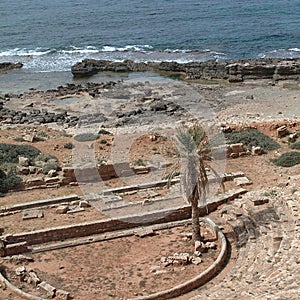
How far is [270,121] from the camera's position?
1550 inches

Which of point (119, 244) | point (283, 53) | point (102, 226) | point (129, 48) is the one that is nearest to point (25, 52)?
point (129, 48)

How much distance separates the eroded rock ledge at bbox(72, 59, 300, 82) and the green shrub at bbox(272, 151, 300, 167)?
28.7m

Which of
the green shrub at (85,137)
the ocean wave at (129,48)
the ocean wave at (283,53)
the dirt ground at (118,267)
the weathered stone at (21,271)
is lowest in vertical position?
the ocean wave at (283,53)

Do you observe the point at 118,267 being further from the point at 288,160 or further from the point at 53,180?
the point at 288,160

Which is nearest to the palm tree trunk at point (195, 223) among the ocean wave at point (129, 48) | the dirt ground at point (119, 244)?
the dirt ground at point (119, 244)

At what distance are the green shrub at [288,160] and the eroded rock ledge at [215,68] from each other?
94.1ft

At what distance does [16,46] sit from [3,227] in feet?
216

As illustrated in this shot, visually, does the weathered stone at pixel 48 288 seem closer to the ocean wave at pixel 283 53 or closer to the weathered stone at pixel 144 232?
the weathered stone at pixel 144 232

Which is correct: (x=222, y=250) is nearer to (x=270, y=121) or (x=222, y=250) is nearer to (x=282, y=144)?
(x=282, y=144)

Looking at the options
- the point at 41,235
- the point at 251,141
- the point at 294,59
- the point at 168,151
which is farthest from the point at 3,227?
the point at 294,59

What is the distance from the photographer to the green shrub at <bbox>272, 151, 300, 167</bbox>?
30.4 meters

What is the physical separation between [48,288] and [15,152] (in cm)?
1563

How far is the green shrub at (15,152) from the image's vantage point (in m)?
32.6

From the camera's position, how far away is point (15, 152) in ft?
110
